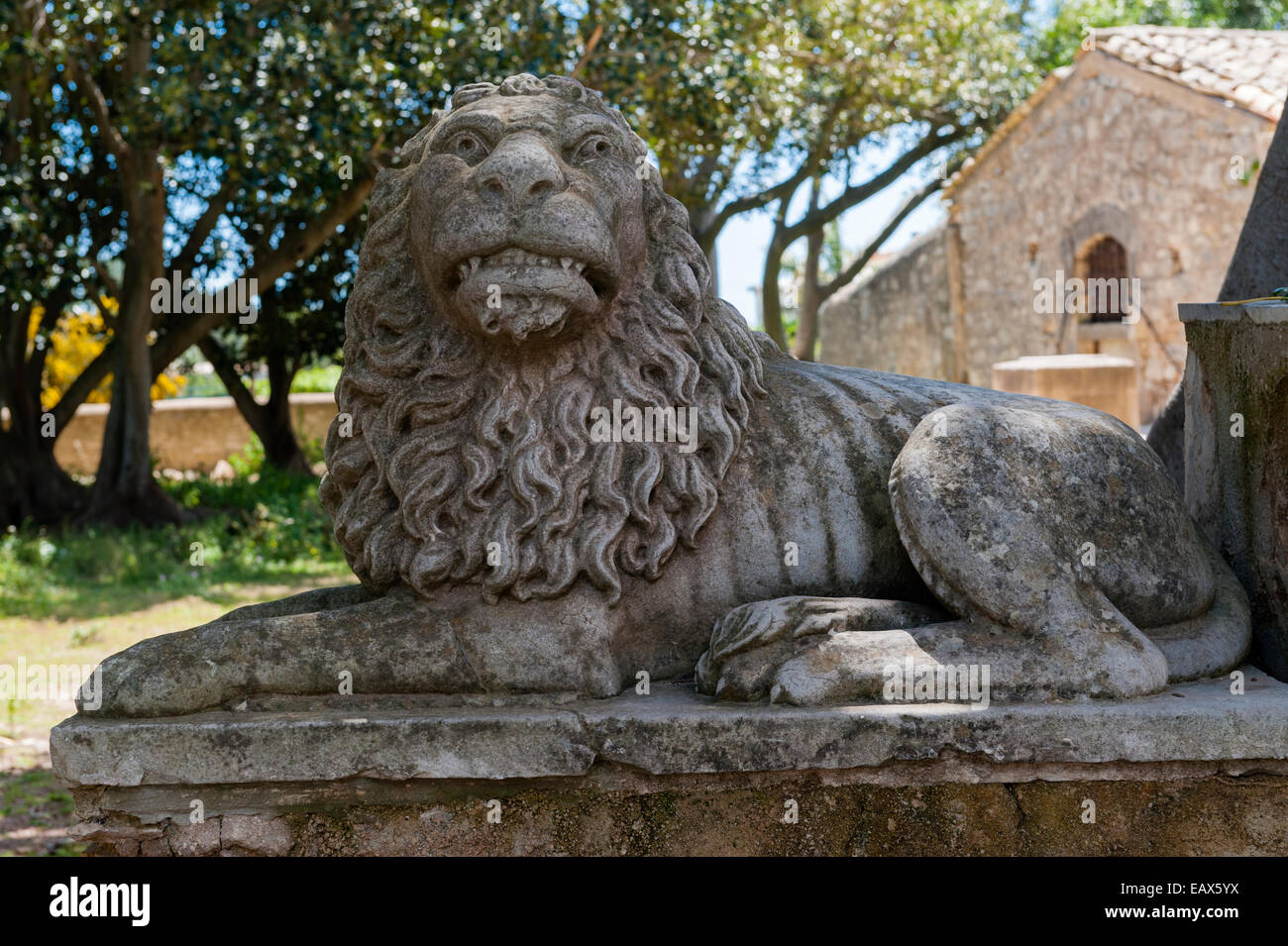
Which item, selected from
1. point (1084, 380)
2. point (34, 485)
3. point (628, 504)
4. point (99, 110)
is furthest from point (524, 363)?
point (34, 485)

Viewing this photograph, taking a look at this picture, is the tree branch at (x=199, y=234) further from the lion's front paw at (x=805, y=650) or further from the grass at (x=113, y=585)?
the lion's front paw at (x=805, y=650)

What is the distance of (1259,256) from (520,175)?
2.86 m

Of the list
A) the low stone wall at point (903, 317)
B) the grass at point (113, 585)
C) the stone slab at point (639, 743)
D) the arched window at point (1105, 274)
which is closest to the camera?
the stone slab at point (639, 743)

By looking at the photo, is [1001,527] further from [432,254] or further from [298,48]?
[298,48]

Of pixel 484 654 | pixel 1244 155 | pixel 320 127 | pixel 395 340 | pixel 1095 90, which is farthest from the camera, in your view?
pixel 1095 90

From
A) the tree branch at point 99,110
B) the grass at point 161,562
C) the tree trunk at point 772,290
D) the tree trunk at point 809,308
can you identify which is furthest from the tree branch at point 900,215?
the tree branch at point 99,110

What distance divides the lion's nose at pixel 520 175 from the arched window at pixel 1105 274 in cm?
1372

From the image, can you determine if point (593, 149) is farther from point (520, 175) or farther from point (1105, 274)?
point (1105, 274)

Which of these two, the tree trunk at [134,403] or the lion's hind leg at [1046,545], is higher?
the tree trunk at [134,403]

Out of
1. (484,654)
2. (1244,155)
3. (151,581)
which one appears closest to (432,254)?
(484,654)

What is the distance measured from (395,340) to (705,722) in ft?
3.60

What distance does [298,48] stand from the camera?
941 cm

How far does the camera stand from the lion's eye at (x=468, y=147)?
3.07 metres

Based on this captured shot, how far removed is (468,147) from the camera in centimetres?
308
